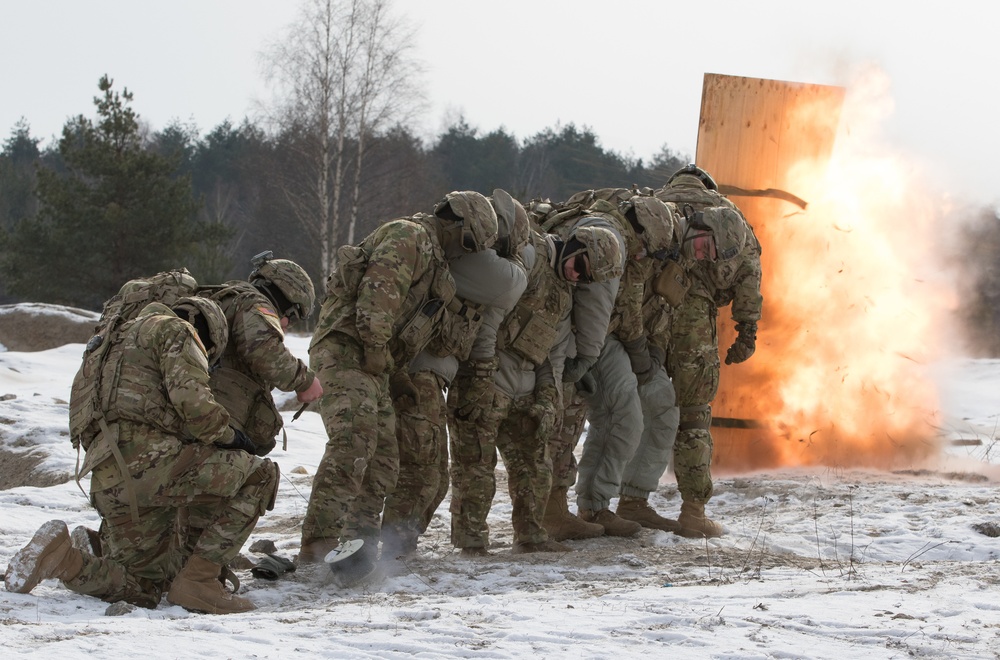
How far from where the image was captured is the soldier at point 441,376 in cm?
644

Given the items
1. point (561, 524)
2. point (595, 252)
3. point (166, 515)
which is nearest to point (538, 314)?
point (595, 252)

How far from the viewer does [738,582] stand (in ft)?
Answer: 19.5

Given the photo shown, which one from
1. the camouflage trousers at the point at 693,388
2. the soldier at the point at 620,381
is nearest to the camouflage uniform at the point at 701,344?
the camouflage trousers at the point at 693,388

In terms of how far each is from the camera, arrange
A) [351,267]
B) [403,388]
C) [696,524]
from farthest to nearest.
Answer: [696,524] → [403,388] → [351,267]

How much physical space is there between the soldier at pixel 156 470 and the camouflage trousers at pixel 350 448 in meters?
0.70

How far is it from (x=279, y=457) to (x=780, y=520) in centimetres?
459

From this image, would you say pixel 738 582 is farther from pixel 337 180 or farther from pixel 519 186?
pixel 519 186

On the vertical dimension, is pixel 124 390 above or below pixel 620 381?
below

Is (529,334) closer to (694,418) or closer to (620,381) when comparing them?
(620,381)

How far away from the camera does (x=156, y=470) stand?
16.5ft

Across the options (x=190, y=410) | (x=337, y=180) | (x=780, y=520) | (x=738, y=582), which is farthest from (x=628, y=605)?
(x=337, y=180)

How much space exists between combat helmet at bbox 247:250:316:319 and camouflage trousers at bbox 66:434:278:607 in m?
0.90

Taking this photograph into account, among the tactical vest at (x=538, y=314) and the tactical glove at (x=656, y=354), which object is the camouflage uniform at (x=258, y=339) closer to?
the tactical vest at (x=538, y=314)

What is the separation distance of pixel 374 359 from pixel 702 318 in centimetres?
292
